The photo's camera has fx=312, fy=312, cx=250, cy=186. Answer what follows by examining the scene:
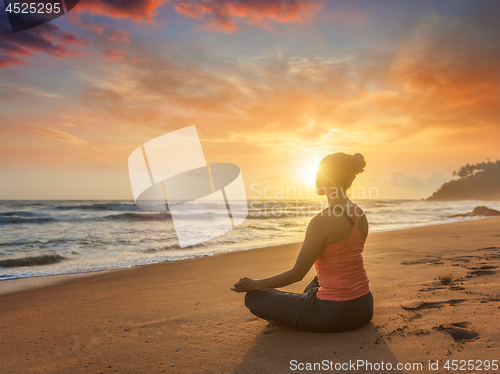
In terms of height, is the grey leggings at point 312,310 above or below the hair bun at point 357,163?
below

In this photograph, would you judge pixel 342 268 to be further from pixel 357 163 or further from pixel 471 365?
pixel 471 365

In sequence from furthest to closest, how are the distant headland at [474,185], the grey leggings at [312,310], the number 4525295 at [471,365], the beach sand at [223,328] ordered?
the distant headland at [474,185]
the grey leggings at [312,310]
the beach sand at [223,328]
the number 4525295 at [471,365]

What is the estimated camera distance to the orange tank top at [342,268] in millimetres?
2242

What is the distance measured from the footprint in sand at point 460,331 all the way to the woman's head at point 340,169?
1.23m

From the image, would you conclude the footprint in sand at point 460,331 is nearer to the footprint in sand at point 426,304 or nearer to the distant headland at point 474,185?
the footprint in sand at point 426,304

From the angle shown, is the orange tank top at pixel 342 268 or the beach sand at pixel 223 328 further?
the orange tank top at pixel 342 268

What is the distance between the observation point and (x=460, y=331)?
2.18 meters

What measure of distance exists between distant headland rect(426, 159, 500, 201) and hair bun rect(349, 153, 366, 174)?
250ft

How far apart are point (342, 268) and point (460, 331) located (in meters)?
0.90

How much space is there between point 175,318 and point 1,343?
59.4 inches

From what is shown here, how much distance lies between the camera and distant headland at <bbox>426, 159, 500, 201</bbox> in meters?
65.1

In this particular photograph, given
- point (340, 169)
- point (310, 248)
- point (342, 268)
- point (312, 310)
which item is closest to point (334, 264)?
point (342, 268)

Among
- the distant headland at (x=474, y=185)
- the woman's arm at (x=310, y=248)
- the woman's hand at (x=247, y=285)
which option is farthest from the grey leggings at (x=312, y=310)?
the distant headland at (x=474, y=185)

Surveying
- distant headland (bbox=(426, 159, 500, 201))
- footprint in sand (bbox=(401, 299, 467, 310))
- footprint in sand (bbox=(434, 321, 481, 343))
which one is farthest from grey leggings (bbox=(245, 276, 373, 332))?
distant headland (bbox=(426, 159, 500, 201))
